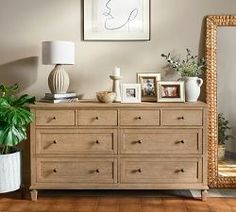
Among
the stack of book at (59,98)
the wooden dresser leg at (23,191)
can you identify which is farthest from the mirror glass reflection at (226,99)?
the wooden dresser leg at (23,191)

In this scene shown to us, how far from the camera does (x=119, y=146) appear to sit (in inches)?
144

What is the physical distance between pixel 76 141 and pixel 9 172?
2.04ft

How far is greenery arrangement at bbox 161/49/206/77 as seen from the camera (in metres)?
3.89

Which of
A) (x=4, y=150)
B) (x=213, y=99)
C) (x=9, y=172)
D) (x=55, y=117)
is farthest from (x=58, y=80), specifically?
(x=213, y=99)

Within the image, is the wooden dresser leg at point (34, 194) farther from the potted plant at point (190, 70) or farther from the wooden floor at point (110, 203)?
the potted plant at point (190, 70)

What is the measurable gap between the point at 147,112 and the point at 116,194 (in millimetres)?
845

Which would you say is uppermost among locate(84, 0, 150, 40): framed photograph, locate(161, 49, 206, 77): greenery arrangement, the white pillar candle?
locate(84, 0, 150, 40): framed photograph

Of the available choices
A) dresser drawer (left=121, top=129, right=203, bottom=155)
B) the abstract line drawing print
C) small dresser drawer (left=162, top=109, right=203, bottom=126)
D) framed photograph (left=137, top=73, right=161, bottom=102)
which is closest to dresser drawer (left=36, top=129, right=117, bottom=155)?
dresser drawer (left=121, top=129, right=203, bottom=155)

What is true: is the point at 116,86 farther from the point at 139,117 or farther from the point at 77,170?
the point at 77,170

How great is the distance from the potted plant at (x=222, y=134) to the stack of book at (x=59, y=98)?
1378mm

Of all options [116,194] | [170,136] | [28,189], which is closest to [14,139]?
[28,189]

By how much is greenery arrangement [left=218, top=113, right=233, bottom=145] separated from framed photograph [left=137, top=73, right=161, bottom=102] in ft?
2.18

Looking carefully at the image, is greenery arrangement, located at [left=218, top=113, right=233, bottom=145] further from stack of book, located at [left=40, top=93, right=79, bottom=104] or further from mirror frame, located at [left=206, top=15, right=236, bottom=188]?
stack of book, located at [left=40, top=93, right=79, bottom=104]

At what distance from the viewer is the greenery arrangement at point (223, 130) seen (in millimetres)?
4008
